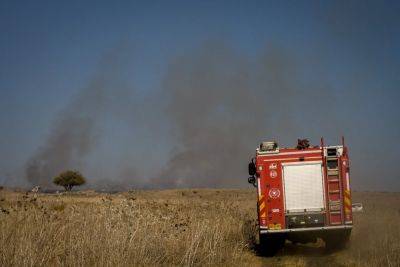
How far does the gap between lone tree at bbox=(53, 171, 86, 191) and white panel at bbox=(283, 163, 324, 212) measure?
8565 centimetres

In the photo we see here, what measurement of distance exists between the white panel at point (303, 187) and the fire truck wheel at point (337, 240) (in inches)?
46.1

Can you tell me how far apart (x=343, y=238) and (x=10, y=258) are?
11.2 meters

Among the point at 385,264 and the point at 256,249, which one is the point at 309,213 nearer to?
the point at 256,249

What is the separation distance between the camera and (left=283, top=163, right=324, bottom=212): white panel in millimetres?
16406

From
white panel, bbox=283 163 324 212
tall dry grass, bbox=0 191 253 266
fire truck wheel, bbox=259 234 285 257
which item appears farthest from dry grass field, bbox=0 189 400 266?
white panel, bbox=283 163 324 212

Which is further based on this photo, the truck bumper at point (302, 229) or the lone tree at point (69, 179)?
the lone tree at point (69, 179)

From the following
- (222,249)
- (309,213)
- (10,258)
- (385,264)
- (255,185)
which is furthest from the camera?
(255,185)

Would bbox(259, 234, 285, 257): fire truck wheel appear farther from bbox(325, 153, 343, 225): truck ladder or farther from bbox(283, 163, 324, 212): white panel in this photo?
bbox(325, 153, 343, 225): truck ladder

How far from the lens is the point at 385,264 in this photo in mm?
11633

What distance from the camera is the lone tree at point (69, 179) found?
97250 mm

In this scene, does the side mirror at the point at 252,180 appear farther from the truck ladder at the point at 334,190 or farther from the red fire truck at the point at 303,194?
the truck ladder at the point at 334,190

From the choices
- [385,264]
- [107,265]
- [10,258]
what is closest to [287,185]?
[385,264]

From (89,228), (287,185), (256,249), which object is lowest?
(256,249)

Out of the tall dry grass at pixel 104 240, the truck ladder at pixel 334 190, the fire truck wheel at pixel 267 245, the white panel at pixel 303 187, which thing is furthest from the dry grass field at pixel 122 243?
the white panel at pixel 303 187
